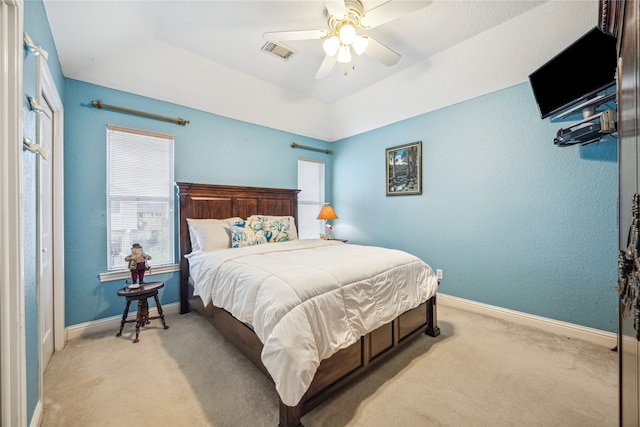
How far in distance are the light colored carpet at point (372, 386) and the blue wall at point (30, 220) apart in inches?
14.0

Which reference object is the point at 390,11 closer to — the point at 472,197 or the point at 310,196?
the point at 472,197

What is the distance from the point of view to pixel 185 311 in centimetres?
308

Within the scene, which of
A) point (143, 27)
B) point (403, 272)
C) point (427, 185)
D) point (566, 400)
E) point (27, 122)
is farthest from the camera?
point (427, 185)

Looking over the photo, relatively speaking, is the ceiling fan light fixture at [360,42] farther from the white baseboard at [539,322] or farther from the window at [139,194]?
the white baseboard at [539,322]

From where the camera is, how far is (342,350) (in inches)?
65.7

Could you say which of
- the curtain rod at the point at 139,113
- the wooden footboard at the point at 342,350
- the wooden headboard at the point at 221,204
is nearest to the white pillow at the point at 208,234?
the wooden headboard at the point at 221,204

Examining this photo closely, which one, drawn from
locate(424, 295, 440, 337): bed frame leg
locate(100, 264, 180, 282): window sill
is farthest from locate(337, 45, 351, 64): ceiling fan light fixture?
locate(100, 264, 180, 282): window sill

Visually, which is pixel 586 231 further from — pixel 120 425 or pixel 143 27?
pixel 143 27

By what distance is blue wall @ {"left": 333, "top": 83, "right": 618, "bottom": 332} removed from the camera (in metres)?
2.35

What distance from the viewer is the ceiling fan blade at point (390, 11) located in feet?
5.60

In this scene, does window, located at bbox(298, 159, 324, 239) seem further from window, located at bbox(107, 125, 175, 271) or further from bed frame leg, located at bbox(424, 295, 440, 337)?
bed frame leg, located at bbox(424, 295, 440, 337)

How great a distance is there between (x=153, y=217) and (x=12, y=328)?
2110mm

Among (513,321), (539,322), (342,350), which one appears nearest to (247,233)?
(342,350)

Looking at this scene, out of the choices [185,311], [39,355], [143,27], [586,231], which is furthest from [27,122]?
[586,231]
